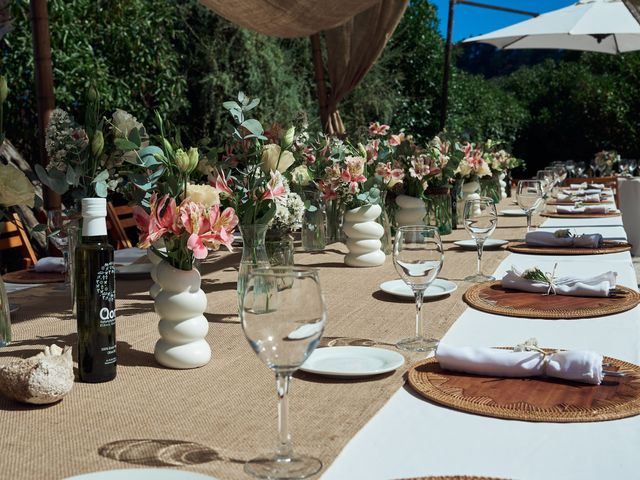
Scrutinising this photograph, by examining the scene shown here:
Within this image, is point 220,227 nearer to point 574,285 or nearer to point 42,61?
point 574,285

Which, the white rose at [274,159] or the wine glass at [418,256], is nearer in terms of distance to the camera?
the wine glass at [418,256]

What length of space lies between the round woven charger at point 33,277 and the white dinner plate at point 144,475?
150 cm

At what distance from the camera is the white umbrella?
6488 mm

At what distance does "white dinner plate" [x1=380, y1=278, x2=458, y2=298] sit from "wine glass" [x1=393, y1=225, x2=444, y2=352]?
0.43 m

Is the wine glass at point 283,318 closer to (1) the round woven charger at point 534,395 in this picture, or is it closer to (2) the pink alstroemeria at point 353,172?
(1) the round woven charger at point 534,395

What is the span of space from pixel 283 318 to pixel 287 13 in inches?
104

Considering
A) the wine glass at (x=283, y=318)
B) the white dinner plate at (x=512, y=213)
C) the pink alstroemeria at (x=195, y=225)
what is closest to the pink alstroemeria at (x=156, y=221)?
the pink alstroemeria at (x=195, y=225)

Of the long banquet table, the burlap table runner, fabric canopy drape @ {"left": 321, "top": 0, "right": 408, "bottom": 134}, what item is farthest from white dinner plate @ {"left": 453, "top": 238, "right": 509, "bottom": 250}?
fabric canopy drape @ {"left": 321, "top": 0, "right": 408, "bottom": 134}

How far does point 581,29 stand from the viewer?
6.48m

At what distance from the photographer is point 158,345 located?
1.23 meters

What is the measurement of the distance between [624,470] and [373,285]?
1183mm

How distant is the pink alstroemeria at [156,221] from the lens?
1.16m

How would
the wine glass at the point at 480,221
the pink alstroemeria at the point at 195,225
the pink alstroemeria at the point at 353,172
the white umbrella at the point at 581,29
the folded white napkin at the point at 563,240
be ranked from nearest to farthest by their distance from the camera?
the pink alstroemeria at the point at 195,225 < the wine glass at the point at 480,221 < the pink alstroemeria at the point at 353,172 < the folded white napkin at the point at 563,240 < the white umbrella at the point at 581,29

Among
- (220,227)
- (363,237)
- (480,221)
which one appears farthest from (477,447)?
(363,237)
